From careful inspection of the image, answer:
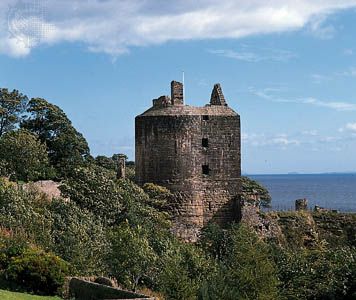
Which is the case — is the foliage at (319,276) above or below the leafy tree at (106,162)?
below

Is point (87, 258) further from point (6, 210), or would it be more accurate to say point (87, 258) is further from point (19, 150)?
point (19, 150)

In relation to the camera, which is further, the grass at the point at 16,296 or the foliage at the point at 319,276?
the foliage at the point at 319,276

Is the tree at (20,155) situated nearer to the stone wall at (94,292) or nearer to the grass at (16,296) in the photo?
the stone wall at (94,292)

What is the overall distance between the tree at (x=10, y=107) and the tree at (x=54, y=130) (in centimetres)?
104

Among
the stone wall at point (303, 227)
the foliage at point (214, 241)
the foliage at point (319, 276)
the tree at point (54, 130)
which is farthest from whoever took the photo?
the tree at point (54, 130)

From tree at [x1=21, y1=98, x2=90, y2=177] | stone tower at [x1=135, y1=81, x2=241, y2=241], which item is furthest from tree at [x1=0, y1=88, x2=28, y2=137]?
stone tower at [x1=135, y1=81, x2=241, y2=241]

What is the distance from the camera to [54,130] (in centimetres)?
6175

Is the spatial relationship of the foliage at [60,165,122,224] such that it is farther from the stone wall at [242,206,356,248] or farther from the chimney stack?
the stone wall at [242,206,356,248]

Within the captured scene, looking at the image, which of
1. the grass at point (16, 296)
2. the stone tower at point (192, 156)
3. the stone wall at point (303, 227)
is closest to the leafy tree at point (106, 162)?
the stone tower at point (192, 156)

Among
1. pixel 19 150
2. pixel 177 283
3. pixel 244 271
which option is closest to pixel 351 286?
pixel 244 271

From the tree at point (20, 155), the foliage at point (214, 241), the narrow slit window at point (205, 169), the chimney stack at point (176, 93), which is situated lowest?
the foliage at point (214, 241)

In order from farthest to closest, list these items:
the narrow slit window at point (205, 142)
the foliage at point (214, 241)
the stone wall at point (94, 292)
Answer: the narrow slit window at point (205, 142) → the foliage at point (214, 241) → the stone wall at point (94, 292)

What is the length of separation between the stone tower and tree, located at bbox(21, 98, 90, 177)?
49.6ft

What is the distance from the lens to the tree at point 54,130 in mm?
60844
